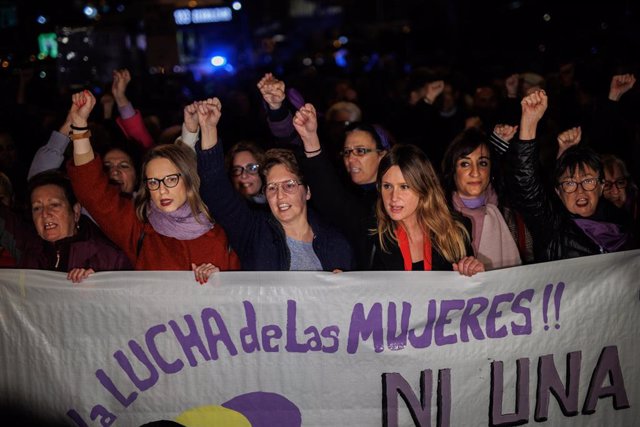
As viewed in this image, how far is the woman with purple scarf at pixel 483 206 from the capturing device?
4258 millimetres

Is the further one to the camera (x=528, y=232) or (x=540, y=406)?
(x=528, y=232)

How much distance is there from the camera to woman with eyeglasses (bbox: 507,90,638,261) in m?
4.08

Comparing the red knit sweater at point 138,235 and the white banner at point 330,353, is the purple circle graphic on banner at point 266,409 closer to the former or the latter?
the white banner at point 330,353

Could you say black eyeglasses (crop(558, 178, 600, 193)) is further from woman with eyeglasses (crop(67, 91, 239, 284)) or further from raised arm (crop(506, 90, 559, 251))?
woman with eyeglasses (crop(67, 91, 239, 284))

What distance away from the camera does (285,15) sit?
192ft

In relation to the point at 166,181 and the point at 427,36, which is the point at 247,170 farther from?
the point at 427,36

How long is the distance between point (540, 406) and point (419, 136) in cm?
370

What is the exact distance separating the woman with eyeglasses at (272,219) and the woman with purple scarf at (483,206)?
74 cm

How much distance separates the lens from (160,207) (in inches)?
156

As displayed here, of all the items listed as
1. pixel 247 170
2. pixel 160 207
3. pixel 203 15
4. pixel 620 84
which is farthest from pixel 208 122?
pixel 203 15

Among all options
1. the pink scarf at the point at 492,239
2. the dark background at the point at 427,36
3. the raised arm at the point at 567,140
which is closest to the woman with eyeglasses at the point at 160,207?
the pink scarf at the point at 492,239

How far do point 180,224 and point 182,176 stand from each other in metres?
0.23

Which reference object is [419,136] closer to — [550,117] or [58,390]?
[550,117]

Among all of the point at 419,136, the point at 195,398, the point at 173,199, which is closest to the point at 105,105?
the point at 419,136
